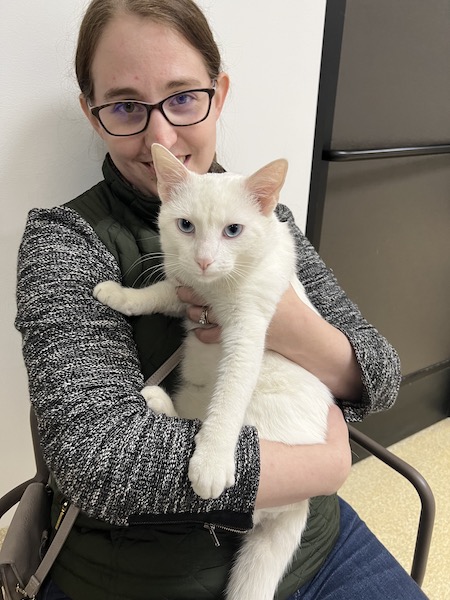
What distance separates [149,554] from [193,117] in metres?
0.84

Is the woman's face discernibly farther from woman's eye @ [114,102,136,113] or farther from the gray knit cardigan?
the gray knit cardigan

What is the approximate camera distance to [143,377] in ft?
3.06

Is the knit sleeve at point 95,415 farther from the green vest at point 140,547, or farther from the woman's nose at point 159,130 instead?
the woman's nose at point 159,130

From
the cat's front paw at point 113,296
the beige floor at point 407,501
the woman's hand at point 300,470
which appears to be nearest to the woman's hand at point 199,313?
the cat's front paw at point 113,296

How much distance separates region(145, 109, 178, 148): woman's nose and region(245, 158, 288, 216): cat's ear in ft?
0.65

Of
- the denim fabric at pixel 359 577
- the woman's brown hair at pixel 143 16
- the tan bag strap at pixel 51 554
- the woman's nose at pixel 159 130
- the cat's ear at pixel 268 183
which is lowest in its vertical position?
the denim fabric at pixel 359 577

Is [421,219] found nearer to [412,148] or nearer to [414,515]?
[412,148]

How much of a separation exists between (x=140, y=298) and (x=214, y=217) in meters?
0.21

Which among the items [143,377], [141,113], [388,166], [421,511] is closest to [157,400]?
[143,377]

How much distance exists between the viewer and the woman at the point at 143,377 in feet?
2.37

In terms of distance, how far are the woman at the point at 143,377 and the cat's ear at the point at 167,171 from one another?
0.30 ft

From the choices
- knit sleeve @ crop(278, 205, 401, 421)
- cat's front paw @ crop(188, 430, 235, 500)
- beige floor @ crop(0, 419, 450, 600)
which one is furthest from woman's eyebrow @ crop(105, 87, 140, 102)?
beige floor @ crop(0, 419, 450, 600)

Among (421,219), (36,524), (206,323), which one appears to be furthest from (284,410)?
(421,219)

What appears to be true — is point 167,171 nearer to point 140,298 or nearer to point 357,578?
point 140,298
